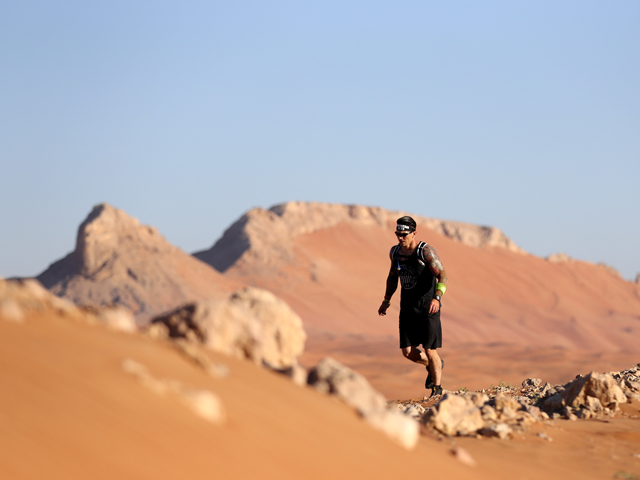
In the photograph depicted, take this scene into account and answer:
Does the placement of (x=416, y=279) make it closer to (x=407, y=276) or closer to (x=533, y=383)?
(x=407, y=276)

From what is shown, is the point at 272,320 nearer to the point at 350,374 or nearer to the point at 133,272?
the point at 350,374

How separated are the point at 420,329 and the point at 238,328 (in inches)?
117

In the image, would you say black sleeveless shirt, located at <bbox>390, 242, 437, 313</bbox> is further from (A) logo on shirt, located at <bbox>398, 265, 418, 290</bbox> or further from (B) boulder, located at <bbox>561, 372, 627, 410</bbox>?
(B) boulder, located at <bbox>561, 372, 627, 410</bbox>

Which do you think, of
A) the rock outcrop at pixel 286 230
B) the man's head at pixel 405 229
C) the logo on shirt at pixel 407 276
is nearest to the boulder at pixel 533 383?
the logo on shirt at pixel 407 276

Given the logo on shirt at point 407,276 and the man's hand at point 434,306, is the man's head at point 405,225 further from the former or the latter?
the man's hand at point 434,306

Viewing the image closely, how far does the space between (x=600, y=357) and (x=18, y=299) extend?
24593mm

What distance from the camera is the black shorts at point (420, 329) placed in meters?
6.25

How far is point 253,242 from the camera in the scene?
3828 centimetres

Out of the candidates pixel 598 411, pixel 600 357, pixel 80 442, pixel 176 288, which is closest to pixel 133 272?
pixel 176 288

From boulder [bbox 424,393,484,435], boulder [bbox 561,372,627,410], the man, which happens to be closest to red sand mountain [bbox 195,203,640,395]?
the man

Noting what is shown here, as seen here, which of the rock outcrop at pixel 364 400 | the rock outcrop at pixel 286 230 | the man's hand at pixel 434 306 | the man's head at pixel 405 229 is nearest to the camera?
the rock outcrop at pixel 364 400

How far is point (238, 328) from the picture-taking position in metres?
3.67

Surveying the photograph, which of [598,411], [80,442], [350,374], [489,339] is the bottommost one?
[80,442]

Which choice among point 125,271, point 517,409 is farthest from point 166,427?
point 125,271
